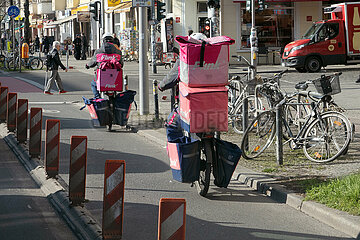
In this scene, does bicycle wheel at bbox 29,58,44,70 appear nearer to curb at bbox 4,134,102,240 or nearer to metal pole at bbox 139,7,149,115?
metal pole at bbox 139,7,149,115

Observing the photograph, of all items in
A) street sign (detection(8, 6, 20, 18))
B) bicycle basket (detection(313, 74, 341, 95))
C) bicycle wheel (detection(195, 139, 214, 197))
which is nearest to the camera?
bicycle wheel (detection(195, 139, 214, 197))

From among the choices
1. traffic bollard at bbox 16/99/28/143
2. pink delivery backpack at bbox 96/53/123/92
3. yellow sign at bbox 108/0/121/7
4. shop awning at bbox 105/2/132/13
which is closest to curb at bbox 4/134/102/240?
traffic bollard at bbox 16/99/28/143

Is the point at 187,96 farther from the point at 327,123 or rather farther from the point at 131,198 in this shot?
the point at 327,123

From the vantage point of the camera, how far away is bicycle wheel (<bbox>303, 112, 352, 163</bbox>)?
8.78 m

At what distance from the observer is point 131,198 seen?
7.67 metres

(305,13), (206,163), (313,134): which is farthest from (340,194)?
(305,13)

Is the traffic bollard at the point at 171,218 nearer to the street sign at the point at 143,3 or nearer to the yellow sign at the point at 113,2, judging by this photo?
the street sign at the point at 143,3

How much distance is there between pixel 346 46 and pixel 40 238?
1044 inches

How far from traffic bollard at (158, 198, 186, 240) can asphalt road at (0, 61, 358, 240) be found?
1.76 metres

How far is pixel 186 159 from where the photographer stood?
7.46 meters

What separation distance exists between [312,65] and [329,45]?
4.15 ft

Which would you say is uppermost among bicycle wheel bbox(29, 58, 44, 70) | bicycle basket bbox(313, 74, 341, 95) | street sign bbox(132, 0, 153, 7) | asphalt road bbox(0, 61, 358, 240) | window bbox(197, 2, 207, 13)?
window bbox(197, 2, 207, 13)

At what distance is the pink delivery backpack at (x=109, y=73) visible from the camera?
13148 mm

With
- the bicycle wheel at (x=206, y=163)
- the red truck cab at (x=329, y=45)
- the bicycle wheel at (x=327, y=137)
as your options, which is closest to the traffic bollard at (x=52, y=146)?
the bicycle wheel at (x=206, y=163)
